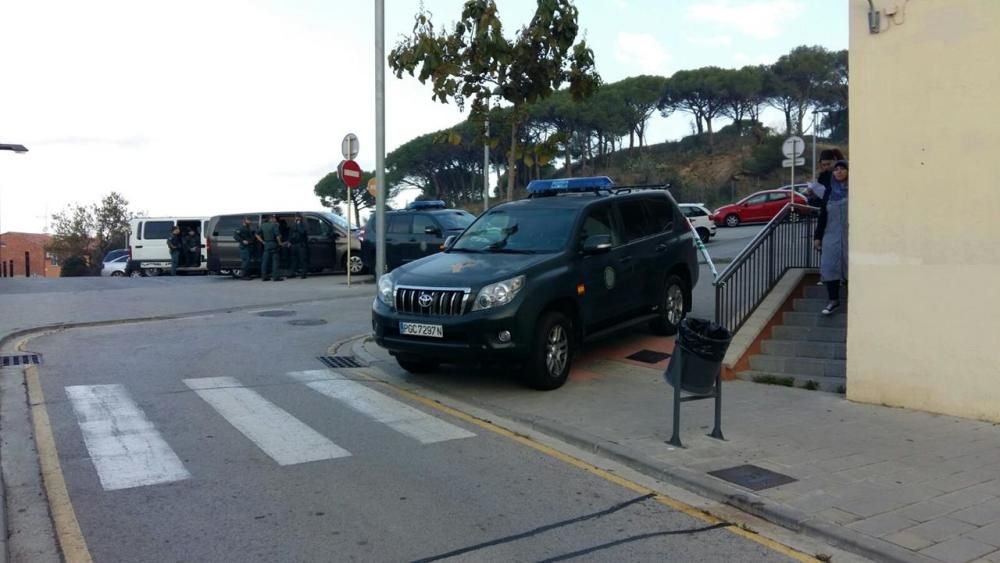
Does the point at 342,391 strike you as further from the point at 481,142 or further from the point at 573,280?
the point at 481,142

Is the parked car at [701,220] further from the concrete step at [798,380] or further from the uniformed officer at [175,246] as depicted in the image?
the concrete step at [798,380]

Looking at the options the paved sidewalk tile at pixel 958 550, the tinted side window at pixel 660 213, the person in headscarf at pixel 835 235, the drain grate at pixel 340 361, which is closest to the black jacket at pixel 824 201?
the person in headscarf at pixel 835 235

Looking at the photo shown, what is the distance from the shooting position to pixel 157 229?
2689cm

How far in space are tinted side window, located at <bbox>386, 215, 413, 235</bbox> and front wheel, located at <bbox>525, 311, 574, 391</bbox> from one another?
11025 millimetres

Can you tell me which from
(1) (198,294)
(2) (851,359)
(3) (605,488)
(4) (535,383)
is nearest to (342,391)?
(4) (535,383)

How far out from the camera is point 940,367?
7.36m

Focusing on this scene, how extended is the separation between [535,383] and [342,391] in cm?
204

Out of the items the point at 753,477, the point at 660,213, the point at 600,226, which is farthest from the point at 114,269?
the point at 753,477

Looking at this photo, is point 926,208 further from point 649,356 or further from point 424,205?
point 424,205

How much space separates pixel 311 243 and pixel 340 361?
39.3 ft

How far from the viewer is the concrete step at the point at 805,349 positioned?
9.20 meters

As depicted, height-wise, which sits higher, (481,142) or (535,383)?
(481,142)

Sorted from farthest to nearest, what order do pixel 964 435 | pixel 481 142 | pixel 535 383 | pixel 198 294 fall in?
pixel 198 294
pixel 481 142
pixel 535 383
pixel 964 435

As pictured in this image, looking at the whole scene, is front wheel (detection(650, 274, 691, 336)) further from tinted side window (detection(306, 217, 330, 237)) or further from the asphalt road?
tinted side window (detection(306, 217, 330, 237))
